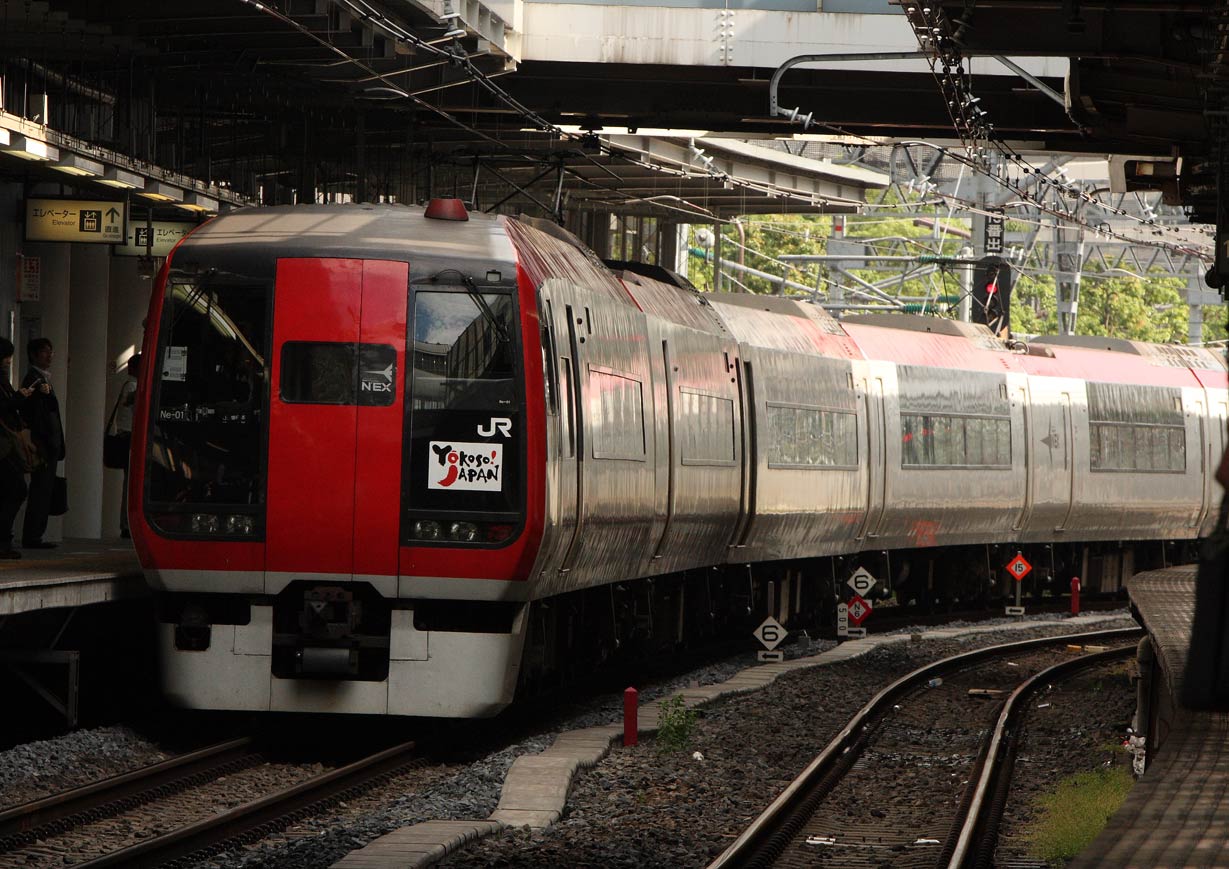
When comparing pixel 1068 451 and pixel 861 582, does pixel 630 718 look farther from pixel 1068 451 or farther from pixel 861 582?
pixel 1068 451

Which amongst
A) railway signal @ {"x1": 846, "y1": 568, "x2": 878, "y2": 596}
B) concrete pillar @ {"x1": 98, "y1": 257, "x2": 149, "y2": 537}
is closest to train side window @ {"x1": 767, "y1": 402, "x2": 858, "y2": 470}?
railway signal @ {"x1": 846, "y1": 568, "x2": 878, "y2": 596}

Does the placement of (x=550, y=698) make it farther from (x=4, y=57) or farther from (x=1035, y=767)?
(x=4, y=57)

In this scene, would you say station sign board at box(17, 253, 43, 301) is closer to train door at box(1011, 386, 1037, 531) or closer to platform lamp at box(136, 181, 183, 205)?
platform lamp at box(136, 181, 183, 205)

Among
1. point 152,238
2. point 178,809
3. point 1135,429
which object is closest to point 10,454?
point 178,809

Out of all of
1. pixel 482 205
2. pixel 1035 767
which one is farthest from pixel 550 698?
pixel 482 205

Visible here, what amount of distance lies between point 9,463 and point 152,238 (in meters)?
3.77

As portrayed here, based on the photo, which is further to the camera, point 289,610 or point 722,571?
point 722,571

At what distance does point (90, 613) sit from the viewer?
12227mm

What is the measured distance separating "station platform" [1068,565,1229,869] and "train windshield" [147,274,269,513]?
16.1 ft

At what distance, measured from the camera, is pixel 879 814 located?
10703 mm

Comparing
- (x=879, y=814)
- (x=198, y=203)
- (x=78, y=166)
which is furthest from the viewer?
(x=198, y=203)

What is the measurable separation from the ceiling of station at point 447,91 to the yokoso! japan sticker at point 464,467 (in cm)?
275

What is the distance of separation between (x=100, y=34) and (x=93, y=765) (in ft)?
→ 21.1

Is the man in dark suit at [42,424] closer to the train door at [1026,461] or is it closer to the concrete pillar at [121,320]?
the concrete pillar at [121,320]
